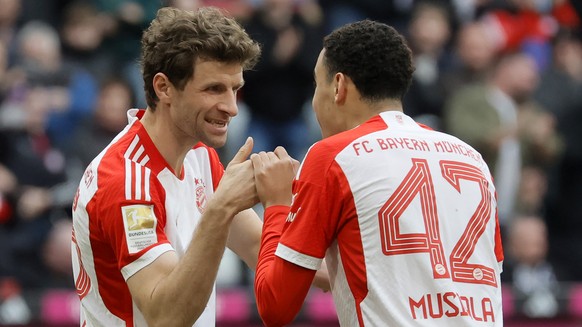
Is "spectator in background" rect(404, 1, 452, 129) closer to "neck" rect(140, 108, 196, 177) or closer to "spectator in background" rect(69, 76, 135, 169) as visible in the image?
"spectator in background" rect(69, 76, 135, 169)

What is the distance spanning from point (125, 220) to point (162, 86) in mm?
664

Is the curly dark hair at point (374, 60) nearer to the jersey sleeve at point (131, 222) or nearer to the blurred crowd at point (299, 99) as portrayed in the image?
the jersey sleeve at point (131, 222)

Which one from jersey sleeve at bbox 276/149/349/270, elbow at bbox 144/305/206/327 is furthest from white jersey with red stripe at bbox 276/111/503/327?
elbow at bbox 144/305/206/327

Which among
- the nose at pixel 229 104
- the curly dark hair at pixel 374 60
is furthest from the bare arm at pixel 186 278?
the curly dark hair at pixel 374 60

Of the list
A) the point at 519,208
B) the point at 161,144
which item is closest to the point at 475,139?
the point at 519,208

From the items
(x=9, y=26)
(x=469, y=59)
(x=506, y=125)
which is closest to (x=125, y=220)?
(x=9, y=26)

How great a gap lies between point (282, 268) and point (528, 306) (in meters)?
5.10

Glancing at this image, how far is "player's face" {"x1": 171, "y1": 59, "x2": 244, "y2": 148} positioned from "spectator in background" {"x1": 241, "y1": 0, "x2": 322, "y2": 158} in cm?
560

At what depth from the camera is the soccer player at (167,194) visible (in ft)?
14.8

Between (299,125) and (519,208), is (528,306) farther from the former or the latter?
(299,125)

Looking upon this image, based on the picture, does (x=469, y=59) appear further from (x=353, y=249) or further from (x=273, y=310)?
(x=273, y=310)

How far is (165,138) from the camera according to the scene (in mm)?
4914

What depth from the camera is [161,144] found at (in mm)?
4898

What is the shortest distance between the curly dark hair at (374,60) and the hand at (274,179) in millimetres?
468
